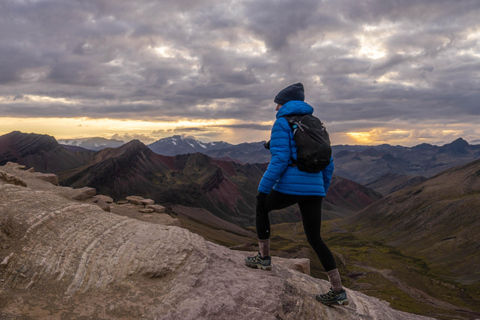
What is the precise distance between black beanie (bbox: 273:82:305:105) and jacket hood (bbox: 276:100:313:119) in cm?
35

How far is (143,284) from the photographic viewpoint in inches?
302

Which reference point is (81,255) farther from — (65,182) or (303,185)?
(65,182)

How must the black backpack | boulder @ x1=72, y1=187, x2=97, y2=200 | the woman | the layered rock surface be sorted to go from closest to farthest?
the layered rock surface, the black backpack, the woman, boulder @ x1=72, y1=187, x2=97, y2=200

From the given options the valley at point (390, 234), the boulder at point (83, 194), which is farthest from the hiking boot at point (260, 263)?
the valley at point (390, 234)

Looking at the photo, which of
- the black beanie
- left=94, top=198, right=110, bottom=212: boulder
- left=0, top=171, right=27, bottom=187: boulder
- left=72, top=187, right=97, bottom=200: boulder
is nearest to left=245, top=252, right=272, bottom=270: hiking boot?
the black beanie

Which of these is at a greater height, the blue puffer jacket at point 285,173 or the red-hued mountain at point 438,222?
the blue puffer jacket at point 285,173

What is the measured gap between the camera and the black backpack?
731cm

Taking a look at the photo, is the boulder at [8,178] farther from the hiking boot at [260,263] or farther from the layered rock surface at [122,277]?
the hiking boot at [260,263]

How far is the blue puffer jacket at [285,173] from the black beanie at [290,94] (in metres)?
0.92

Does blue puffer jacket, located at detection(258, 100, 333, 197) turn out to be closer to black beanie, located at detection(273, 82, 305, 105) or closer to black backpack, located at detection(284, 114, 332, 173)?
black backpack, located at detection(284, 114, 332, 173)

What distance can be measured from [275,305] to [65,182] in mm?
165676

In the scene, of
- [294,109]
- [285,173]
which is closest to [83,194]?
[285,173]

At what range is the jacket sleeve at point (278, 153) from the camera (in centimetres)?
738

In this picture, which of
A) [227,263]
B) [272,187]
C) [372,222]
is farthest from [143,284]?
[372,222]
